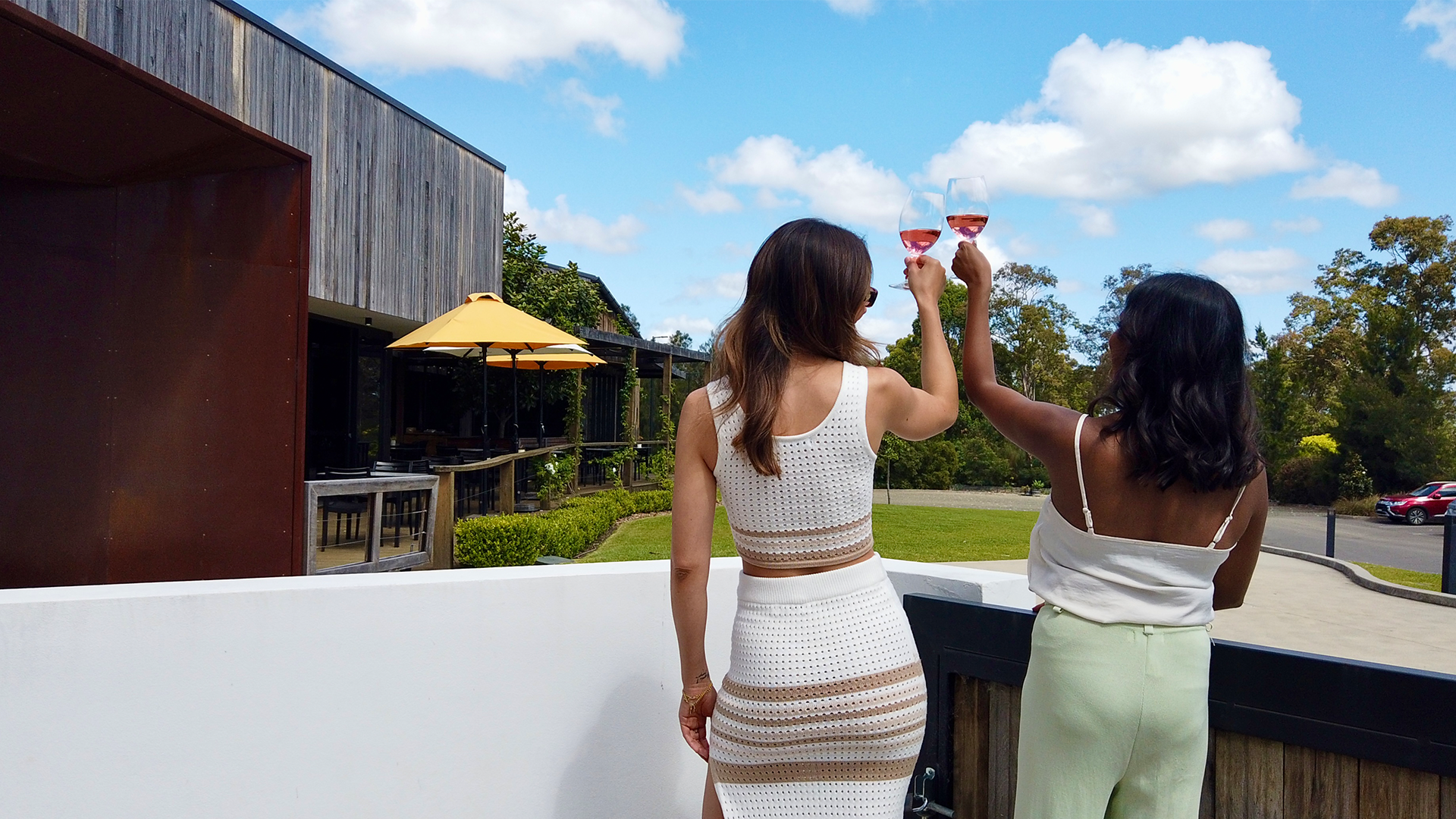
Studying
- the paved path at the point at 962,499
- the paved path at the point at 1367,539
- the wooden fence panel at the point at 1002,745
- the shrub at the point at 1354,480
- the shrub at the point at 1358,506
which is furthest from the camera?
the shrub at the point at 1354,480

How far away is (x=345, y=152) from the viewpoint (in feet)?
36.7

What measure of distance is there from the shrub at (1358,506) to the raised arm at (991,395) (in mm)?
30398

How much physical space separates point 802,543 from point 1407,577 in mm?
14887

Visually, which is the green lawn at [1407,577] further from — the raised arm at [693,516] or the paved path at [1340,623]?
the raised arm at [693,516]

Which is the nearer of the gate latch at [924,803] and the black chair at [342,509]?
the gate latch at [924,803]

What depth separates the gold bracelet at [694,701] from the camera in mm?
1636

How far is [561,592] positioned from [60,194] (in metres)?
2.93

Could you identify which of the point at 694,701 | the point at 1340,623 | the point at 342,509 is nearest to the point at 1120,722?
the point at 694,701

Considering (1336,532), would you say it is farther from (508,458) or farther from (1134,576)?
(1134,576)

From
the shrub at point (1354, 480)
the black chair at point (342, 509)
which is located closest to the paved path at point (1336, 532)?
the shrub at point (1354, 480)

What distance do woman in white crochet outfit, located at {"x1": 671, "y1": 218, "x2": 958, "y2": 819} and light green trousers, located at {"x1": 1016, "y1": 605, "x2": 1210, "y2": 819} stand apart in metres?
0.23

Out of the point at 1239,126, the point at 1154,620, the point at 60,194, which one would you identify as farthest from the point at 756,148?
the point at 1154,620

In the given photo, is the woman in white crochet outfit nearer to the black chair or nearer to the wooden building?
the wooden building

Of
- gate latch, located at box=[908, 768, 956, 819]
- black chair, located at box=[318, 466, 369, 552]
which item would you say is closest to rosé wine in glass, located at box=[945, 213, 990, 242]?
gate latch, located at box=[908, 768, 956, 819]
